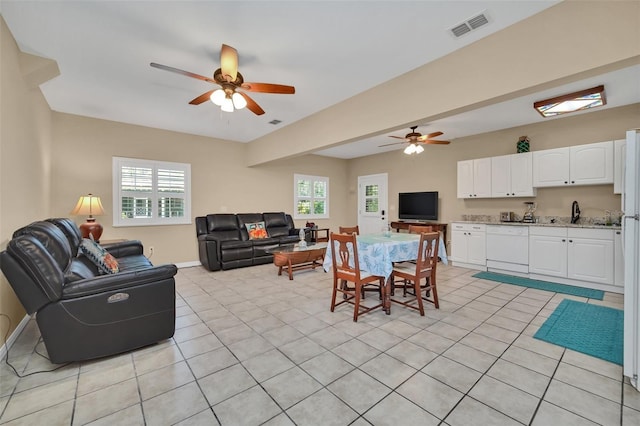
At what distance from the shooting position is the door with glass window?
764 centimetres

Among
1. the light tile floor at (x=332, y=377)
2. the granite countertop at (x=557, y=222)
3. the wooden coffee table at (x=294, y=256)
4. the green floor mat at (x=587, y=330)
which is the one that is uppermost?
the granite countertop at (x=557, y=222)

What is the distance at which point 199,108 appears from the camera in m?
4.33

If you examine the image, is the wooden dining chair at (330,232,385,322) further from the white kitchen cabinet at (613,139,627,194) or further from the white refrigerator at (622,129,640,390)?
the white kitchen cabinet at (613,139,627,194)

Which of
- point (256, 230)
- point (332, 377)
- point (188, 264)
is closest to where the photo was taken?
point (332, 377)

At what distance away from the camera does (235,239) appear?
560 cm

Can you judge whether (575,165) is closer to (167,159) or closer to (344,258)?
(344,258)

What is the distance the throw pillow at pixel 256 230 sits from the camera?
5.86m

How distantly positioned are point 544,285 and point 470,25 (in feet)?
12.8

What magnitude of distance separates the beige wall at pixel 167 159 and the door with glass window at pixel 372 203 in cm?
169

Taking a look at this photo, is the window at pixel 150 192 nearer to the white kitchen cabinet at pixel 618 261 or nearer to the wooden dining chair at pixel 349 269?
the wooden dining chair at pixel 349 269

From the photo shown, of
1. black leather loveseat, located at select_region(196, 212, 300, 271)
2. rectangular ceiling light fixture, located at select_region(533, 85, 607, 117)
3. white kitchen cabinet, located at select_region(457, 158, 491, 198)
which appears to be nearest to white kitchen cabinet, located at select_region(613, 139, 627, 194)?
rectangular ceiling light fixture, located at select_region(533, 85, 607, 117)

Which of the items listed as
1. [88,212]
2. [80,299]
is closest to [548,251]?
[80,299]

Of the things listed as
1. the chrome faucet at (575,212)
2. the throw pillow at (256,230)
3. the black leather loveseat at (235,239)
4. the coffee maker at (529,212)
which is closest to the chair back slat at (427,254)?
the coffee maker at (529,212)

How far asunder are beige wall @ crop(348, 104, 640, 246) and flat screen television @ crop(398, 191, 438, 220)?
0.56 ft
